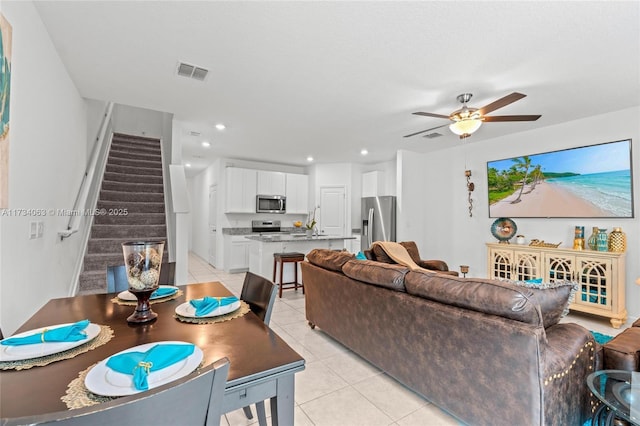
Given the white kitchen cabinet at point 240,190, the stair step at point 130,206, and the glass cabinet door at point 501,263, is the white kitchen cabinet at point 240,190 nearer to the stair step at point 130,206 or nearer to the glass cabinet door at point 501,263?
the stair step at point 130,206

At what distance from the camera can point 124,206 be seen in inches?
187

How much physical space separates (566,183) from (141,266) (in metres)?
5.05

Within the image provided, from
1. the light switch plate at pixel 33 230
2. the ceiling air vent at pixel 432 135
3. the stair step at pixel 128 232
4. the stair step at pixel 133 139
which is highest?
the stair step at pixel 133 139

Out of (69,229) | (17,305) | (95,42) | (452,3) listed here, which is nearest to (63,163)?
(69,229)

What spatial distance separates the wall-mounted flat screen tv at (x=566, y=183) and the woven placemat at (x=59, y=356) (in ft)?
16.8

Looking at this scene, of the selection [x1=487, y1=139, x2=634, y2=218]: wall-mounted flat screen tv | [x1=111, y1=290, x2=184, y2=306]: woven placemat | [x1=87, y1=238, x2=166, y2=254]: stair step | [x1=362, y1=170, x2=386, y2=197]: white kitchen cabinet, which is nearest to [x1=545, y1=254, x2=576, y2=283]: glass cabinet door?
[x1=487, y1=139, x2=634, y2=218]: wall-mounted flat screen tv

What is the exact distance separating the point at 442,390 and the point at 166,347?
1611mm

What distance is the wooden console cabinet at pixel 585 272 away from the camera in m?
3.37

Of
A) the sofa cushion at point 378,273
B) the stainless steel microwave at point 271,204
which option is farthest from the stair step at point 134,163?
the sofa cushion at point 378,273

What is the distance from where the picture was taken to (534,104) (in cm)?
343

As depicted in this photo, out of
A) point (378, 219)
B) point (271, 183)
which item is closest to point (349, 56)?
point (378, 219)

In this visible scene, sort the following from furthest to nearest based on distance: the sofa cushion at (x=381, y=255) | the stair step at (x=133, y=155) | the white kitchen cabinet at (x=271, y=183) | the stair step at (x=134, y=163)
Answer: the white kitchen cabinet at (x=271, y=183) → the stair step at (x=133, y=155) → the stair step at (x=134, y=163) → the sofa cushion at (x=381, y=255)

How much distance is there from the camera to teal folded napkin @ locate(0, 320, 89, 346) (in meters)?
1.04

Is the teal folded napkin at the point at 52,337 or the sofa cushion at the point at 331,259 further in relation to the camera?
the sofa cushion at the point at 331,259
